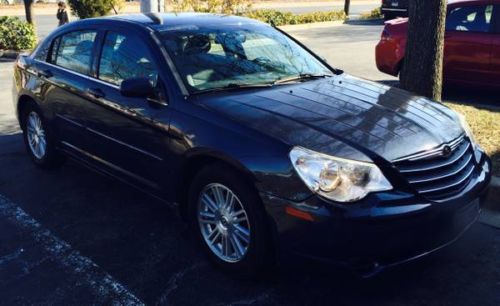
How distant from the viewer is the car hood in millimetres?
3135

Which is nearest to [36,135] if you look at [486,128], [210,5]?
[486,128]

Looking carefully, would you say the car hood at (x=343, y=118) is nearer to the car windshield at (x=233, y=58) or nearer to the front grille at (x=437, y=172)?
the front grille at (x=437, y=172)

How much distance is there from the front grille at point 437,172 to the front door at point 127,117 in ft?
5.43

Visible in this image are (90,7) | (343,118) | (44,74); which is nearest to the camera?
(343,118)

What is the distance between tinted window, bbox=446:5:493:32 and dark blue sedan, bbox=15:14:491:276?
4.24m

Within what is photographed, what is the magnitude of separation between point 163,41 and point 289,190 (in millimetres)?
1740

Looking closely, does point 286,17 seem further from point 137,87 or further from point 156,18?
point 137,87

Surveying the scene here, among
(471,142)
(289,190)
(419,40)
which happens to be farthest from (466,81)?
(289,190)

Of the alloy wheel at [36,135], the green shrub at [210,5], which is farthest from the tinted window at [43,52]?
the green shrub at [210,5]

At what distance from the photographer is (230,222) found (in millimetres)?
3475

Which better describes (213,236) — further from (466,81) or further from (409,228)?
(466,81)

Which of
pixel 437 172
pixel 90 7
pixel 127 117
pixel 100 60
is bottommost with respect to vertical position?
pixel 437 172

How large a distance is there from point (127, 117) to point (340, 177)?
186 cm

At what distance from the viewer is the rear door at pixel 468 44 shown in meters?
7.85
